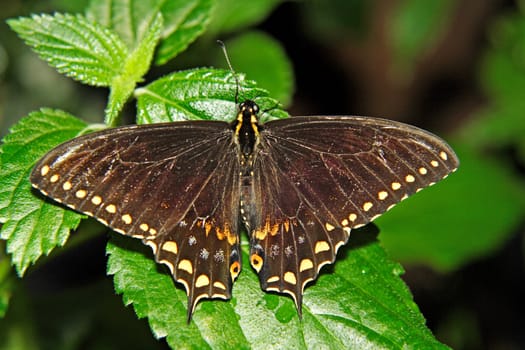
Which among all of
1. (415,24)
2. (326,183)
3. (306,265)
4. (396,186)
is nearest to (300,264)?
(306,265)

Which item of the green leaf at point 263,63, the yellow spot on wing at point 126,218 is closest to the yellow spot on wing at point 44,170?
the yellow spot on wing at point 126,218

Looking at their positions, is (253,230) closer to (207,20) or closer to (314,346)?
(314,346)

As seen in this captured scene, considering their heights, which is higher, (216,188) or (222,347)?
(216,188)

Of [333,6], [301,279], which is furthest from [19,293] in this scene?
[333,6]

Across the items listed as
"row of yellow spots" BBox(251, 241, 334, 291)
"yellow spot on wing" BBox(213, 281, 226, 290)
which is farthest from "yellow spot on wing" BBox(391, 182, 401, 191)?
"yellow spot on wing" BBox(213, 281, 226, 290)

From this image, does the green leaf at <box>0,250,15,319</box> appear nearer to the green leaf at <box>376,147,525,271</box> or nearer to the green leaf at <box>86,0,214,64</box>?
the green leaf at <box>86,0,214,64</box>

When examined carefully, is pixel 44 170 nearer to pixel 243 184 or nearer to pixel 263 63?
pixel 243 184

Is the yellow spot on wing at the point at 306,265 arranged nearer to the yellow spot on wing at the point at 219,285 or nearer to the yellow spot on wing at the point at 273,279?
the yellow spot on wing at the point at 273,279
